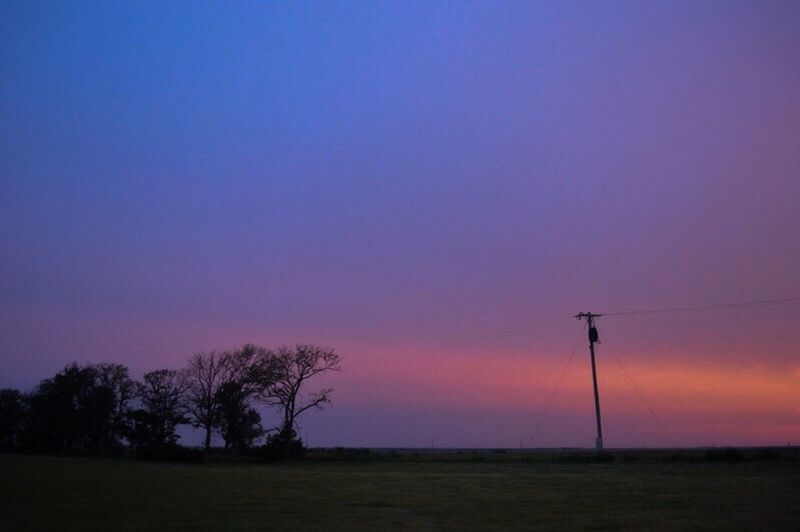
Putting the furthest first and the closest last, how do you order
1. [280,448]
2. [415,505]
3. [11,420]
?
[11,420] < [280,448] < [415,505]

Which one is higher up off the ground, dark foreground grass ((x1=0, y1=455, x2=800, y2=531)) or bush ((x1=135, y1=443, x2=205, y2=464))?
dark foreground grass ((x1=0, y1=455, x2=800, y2=531))

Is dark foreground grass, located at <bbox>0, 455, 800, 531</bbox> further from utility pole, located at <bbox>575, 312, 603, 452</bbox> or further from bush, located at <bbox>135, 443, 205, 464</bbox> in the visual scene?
bush, located at <bbox>135, 443, 205, 464</bbox>

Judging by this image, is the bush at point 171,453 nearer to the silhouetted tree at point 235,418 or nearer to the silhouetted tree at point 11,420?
the silhouetted tree at point 235,418

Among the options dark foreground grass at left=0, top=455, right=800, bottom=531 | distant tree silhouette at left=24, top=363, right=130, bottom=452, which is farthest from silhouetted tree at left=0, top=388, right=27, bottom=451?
dark foreground grass at left=0, top=455, right=800, bottom=531

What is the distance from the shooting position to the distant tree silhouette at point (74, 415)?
87.7 m

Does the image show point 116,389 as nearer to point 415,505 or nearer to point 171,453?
point 171,453

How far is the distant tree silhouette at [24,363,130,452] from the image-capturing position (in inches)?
3452

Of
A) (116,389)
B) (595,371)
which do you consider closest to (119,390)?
(116,389)

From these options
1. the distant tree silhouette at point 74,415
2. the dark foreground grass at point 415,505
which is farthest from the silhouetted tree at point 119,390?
the dark foreground grass at point 415,505

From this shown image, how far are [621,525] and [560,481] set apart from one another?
1649 centimetres

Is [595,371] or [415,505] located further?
[595,371]

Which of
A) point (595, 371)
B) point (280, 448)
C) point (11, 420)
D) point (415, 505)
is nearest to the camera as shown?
point (415, 505)

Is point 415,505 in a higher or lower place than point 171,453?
higher

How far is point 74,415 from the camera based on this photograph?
88625 millimetres
